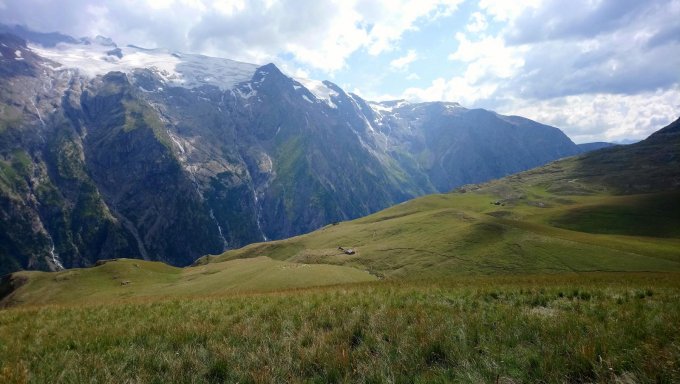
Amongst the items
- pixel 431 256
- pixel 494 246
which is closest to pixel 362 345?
pixel 431 256

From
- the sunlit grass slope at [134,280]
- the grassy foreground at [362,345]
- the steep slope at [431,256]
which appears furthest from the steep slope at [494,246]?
the grassy foreground at [362,345]

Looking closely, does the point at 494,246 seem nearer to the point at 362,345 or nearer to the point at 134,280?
the point at 362,345

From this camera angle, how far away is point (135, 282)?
301 feet

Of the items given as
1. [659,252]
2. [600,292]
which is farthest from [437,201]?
[600,292]

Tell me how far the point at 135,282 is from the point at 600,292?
320ft

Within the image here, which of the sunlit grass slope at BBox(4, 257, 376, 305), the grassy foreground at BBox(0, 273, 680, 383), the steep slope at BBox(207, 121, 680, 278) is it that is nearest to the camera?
the grassy foreground at BBox(0, 273, 680, 383)

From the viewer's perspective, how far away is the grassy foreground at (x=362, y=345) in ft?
24.8

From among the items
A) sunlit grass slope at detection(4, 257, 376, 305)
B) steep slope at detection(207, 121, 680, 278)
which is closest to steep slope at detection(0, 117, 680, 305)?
steep slope at detection(207, 121, 680, 278)

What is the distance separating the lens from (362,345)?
946cm

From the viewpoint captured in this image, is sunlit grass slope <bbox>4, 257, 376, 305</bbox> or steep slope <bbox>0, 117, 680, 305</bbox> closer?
steep slope <bbox>0, 117, 680, 305</bbox>

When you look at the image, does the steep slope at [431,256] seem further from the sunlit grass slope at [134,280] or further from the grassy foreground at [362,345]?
the grassy foreground at [362,345]

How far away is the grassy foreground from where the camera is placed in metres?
7.56

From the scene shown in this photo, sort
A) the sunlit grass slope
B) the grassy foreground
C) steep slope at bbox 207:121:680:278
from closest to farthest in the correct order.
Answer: the grassy foreground < steep slope at bbox 207:121:680:278 < the sunlit grass slope

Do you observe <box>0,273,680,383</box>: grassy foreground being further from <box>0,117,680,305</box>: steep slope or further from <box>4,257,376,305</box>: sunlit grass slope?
<box>4,257,376,305</box>: sunlit grass slope
